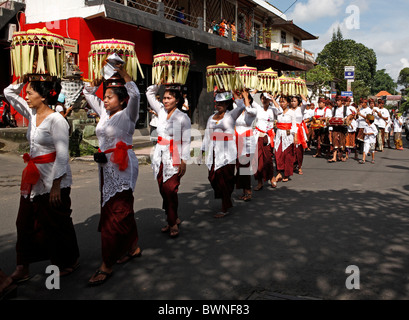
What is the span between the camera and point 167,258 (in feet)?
13.4

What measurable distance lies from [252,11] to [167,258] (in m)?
23.9

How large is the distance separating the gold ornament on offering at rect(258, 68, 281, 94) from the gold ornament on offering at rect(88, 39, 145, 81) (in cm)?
423

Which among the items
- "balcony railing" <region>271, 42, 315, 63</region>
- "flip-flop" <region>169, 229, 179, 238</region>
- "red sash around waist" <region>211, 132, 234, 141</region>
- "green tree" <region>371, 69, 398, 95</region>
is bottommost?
"flip-flop" <region>169, 229, 179, 238</region>

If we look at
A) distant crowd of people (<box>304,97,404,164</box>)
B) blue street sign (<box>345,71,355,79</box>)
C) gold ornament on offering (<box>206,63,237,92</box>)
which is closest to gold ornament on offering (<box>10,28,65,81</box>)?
gold ornament on offering (<box>206,63,237,92</box>)

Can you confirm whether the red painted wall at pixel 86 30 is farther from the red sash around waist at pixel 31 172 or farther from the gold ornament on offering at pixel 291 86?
the red sash around waist at pixel 31 172

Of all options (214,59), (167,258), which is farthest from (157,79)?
(214,59)

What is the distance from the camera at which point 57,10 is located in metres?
13.7

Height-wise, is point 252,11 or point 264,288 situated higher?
point 252,11

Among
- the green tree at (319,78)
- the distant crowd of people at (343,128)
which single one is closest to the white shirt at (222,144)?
the distant crowd of people at (343,128)

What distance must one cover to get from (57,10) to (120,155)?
468 inches

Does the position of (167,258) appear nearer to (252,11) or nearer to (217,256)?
(217,256)

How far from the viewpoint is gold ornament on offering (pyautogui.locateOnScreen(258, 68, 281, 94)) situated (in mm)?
7998

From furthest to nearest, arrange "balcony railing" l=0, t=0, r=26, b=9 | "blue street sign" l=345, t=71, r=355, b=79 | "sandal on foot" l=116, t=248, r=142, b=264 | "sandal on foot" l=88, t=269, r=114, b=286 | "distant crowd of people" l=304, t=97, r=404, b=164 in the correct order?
"blue street sign" l=345, t=71, r=355, b=79 < "balcony railing" l=0, t=0, r=26, b=9 < "distant crowd of people" l=304, t=97, r=404, b=164 < "sandal on foot" l=116, t=248, r=142, b=264 < "sandal on foot" l=88, t=269, r=114, b=286

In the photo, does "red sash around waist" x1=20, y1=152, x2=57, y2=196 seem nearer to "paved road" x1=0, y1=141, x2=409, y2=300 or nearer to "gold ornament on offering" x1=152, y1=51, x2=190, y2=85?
"paved road" x1=0, y1=141, x2=409, y2=300
